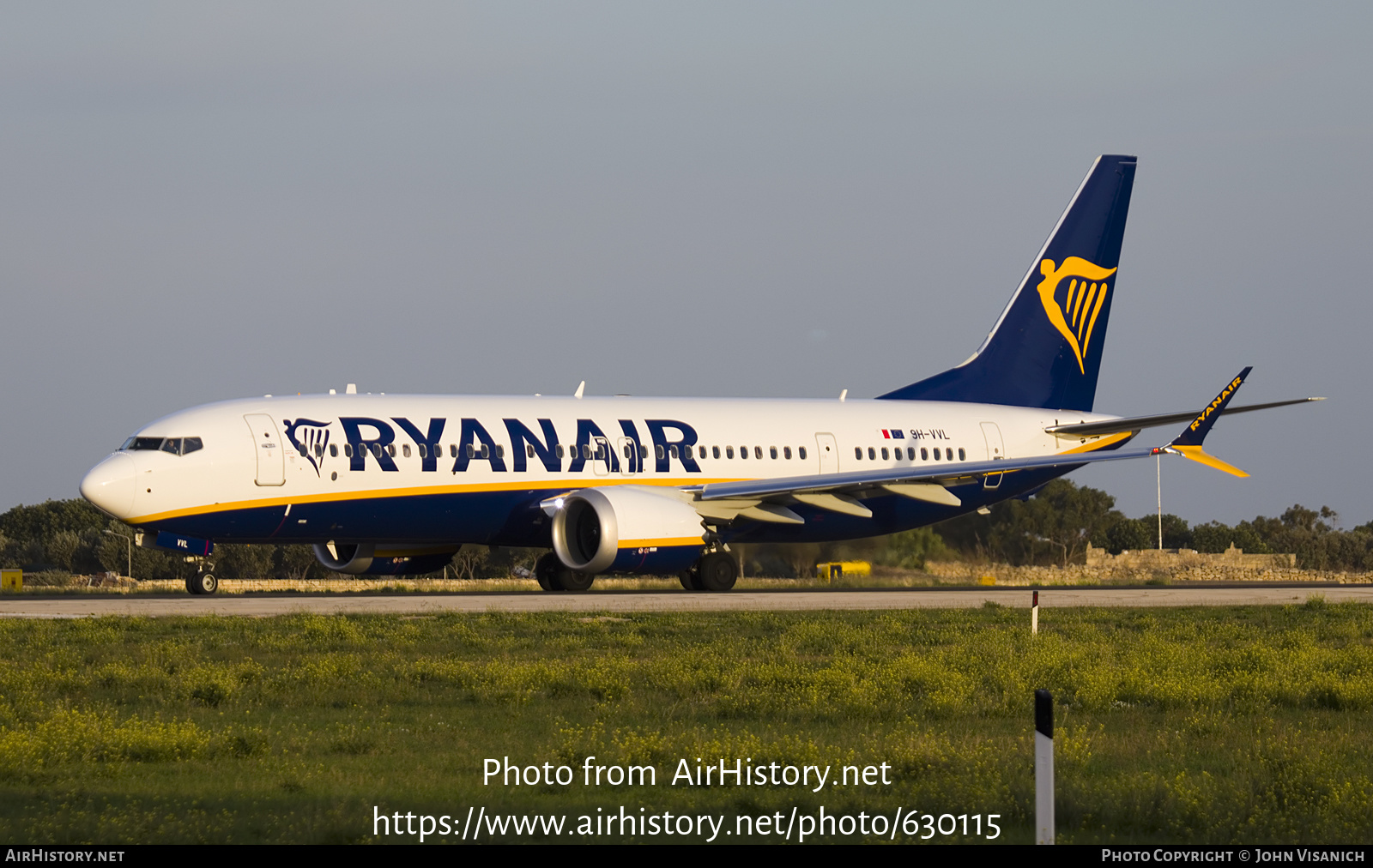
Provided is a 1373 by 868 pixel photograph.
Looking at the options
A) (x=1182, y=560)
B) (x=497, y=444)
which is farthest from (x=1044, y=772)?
(x=1182, y=560)

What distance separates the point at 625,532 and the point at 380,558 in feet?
20.5

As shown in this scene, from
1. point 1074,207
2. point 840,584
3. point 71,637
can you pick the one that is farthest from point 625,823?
point 1074,207

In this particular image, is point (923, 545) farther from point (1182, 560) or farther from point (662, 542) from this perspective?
point (1182, 560)

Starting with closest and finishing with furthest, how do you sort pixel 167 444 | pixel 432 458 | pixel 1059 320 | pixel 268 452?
1. pixel 167 444
2. pixel 268 452
3. pixel 432 458
4. pixel 1059 320

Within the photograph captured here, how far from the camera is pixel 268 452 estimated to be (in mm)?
30766

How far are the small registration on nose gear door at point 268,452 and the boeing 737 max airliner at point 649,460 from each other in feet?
0.12

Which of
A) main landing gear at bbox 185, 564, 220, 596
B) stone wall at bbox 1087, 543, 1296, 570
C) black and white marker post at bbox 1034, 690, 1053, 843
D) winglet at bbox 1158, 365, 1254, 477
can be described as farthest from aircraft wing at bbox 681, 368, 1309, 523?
black and white marker post at bbox 1034, 690, 1053, 843

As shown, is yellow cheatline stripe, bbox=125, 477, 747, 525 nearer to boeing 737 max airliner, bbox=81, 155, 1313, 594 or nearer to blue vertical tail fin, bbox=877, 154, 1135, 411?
boeing 737 max airliner, bbox=81, 155, 1313, 594

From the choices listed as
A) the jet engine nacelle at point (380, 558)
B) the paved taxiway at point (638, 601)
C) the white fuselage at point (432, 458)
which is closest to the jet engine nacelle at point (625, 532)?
the paved taxiway at point (638, 601)

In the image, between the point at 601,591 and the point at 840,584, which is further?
the point at 840,584

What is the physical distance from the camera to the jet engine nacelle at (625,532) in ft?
106

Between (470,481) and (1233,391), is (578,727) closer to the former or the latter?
(470,481)

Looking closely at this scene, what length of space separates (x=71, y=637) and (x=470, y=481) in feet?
39.4

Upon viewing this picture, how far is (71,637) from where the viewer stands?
21406mm
